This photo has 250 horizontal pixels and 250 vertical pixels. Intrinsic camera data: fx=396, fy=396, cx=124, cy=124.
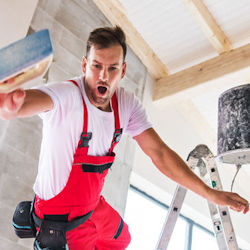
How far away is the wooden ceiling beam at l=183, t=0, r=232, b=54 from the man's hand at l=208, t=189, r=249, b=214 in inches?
103

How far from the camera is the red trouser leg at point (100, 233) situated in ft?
5.26

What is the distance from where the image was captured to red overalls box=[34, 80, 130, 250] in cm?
155

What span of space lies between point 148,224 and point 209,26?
2365 mm

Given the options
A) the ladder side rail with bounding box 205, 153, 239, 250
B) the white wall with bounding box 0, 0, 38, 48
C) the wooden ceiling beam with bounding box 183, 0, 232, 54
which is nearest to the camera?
the ladder side rail with bounding box 205, 153, 239, 250

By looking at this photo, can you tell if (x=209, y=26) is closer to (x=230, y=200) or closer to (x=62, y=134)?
(x=230, y=200)

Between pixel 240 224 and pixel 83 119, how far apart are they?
4.49 meters

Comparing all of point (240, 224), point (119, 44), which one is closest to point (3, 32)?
point (119, 44)

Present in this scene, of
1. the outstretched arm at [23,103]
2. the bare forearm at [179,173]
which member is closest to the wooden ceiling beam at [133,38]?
the bare forearm at [179,173]

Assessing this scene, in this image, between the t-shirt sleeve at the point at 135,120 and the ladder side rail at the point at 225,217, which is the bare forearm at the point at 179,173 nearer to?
the t-shirt sleeve at the point at 135,120

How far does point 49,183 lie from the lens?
154 cm

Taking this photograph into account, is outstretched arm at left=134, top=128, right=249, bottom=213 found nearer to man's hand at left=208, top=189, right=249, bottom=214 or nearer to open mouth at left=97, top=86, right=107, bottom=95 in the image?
man's hand at left=208, top=189, right=249, bottom=214

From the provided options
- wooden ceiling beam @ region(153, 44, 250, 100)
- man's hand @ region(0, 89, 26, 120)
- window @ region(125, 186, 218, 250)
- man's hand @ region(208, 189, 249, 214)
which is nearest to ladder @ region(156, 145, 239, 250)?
man's hand @ region(208, 189, 249, 214)

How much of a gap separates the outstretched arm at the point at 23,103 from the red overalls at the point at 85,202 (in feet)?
0.77

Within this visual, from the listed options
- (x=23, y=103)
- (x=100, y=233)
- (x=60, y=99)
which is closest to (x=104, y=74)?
(x=60, y=99)
